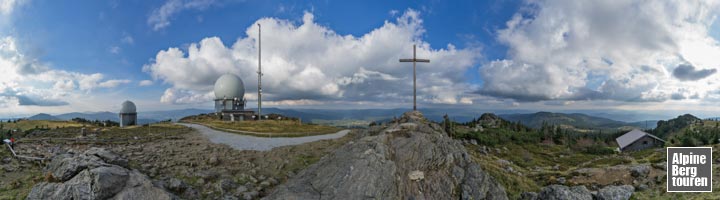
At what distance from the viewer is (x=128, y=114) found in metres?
49.7

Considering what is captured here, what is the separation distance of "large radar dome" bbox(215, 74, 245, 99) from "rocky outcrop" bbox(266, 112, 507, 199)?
54019mm

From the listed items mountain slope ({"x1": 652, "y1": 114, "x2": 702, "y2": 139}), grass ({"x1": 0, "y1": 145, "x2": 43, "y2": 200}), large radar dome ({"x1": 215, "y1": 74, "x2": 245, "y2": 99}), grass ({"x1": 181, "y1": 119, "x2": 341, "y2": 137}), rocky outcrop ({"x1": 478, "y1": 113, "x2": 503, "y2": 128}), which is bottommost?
mountain slope ({"x1": 652, "y1": 114, "x2": 702, "y2": 139})

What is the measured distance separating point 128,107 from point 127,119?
2.12 meters

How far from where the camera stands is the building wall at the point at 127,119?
160ft

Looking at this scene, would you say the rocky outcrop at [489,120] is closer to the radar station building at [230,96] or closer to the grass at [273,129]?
the grass at [273,129]

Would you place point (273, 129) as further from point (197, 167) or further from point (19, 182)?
point (19, 182)

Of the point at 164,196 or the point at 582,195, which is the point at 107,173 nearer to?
the point at 164,196

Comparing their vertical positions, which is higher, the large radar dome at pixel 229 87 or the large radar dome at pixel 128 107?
the large radar dome at pixel 229 87

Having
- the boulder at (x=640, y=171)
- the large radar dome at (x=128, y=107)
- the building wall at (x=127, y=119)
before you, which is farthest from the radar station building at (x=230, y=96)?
the boulder at (x=640, y=171)

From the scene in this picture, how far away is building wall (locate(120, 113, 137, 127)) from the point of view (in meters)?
48.8

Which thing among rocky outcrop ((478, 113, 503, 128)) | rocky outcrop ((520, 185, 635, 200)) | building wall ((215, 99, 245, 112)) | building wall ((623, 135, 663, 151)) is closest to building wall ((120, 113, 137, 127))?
building wall ((215, 99, 245, 112))

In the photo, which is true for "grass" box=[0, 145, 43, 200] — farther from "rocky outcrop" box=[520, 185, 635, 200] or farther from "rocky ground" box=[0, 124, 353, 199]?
"rocky outcrop" box=[520, 185, 635, 200]

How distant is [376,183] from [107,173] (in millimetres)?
11536

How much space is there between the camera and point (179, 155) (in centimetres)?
1802
